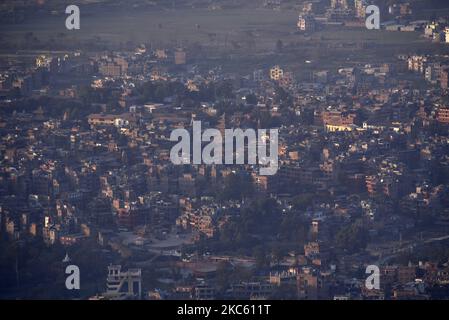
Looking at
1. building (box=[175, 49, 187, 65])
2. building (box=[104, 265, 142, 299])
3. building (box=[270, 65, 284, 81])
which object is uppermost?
building (box=[175, 49, 187, 65])

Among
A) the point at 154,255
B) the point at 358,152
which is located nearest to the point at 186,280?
the point at 154,255

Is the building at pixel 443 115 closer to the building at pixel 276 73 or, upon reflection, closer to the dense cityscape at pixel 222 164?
the dense cityscape at pixel 222 164

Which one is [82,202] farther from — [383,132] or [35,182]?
[383,132]

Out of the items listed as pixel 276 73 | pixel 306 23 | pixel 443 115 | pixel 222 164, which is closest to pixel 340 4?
pixel 306 23

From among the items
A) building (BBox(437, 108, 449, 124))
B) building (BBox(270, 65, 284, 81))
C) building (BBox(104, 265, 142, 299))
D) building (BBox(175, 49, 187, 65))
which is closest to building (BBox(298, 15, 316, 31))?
building (BBox(175, 49, 187, 65))

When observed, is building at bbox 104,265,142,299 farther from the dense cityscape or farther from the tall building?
the tall building

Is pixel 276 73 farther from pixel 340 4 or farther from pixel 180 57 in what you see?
pixel 340 4

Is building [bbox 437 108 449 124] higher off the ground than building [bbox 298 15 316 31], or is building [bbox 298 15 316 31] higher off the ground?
building [bbox 298 15 316 31]

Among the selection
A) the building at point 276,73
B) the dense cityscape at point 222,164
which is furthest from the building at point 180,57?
the building at point 276,73
